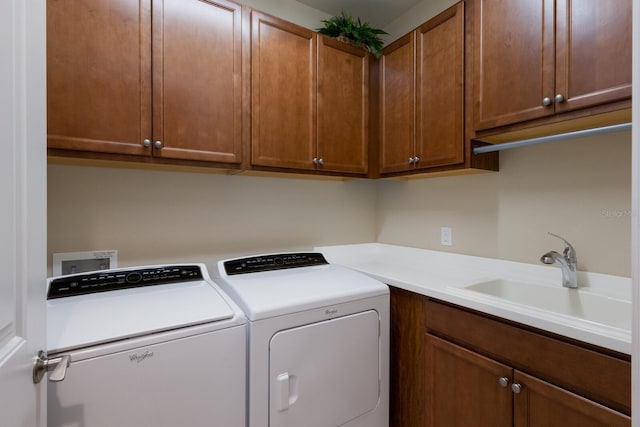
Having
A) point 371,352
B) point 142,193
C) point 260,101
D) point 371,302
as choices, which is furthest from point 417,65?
point 142,193

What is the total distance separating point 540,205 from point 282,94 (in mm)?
1465

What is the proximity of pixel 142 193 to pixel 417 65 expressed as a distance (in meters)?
1.70

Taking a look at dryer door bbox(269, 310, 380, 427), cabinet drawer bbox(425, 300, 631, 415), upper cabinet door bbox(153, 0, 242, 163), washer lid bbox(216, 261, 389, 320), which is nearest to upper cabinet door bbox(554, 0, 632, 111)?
cabinet drawer bbox(425, 300, 631, 415)

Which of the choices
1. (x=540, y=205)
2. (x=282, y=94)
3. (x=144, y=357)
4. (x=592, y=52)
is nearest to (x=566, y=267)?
(x=540, y=205)

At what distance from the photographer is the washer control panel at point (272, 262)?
172cm

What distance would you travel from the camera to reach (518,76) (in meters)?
1.35

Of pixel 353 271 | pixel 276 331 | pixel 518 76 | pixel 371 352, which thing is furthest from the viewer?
pixel 353 271

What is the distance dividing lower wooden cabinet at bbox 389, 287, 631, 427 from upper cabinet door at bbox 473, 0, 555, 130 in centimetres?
89

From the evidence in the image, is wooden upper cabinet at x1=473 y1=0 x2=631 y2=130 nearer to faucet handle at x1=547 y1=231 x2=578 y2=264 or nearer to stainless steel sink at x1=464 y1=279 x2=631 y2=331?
faucet handle at x1=547 y1=231 x2=578 y2=264

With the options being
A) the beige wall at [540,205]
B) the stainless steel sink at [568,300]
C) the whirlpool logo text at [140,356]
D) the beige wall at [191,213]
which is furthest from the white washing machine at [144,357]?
the beige wall at [540,205]

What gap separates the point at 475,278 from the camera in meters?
1.67

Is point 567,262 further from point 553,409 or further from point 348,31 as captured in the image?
A: point 348,31

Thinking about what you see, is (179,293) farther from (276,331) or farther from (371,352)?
(371,352)

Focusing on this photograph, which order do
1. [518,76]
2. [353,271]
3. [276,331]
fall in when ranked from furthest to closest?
[353,271] → [518,76] → [276,331]
